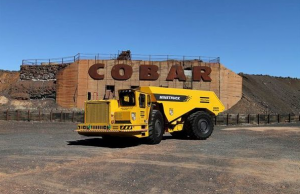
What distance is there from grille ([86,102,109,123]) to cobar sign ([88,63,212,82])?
1072 inches

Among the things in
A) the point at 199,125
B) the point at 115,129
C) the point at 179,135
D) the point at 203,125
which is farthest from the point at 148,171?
the point at 179,135

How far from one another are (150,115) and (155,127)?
26.9 inches

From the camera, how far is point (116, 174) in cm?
915

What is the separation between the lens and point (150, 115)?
16062 mm

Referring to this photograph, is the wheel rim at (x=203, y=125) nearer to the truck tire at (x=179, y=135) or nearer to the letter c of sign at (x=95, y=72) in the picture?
the truck tire at (x=179, y=135)

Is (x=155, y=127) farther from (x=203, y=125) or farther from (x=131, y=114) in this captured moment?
(x=203, y=125)

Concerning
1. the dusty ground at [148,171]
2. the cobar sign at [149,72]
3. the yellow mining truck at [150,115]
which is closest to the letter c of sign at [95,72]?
the cobar sign at [149,72]

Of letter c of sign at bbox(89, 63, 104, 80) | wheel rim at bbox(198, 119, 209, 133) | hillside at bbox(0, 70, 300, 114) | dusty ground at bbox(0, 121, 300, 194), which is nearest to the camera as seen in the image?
dusty ground at bbox(0, 121, 300, 194)

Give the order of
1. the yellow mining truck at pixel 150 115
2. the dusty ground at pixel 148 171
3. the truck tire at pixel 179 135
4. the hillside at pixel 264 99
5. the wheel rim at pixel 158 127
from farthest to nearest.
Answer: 1. the hillside at pixel 264 99
2. the truck tire at pixel 179 135
3. the wheel rim at pixel 158 127
4. the yellow mining truck at pixel 150 115
5. the dusty ground at pixel 148 171

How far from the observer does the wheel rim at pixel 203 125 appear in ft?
62.0

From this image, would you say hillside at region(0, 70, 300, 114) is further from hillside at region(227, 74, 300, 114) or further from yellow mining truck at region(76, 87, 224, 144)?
yellow mining truck at region(76, 87, 224, 144)

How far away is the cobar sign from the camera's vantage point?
4269 cm

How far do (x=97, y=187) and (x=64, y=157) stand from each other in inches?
176

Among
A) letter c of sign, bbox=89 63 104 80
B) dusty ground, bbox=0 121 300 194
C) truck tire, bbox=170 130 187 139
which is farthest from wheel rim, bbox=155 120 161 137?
letter c of sign, bbox=89 63 104 80
